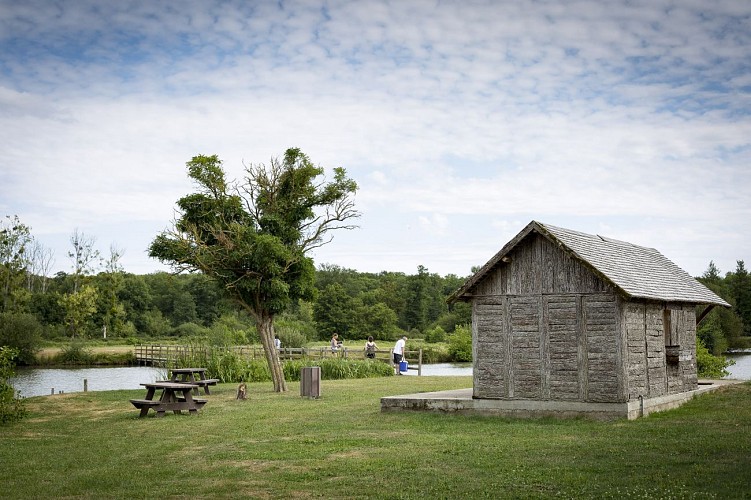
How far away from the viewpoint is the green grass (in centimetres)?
1061

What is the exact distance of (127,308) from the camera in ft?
289

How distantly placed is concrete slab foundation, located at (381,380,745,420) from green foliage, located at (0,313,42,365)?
142ft

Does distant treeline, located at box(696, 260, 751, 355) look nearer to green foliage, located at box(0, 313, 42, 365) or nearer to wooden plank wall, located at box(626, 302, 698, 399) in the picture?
wooden plank wall, located at box(626, 302, 698, 399)

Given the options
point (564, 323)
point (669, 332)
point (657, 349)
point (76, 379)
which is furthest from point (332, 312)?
point (564, 323)

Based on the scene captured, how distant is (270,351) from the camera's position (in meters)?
27.1

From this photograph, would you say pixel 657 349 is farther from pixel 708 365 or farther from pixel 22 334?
pixel 22 334

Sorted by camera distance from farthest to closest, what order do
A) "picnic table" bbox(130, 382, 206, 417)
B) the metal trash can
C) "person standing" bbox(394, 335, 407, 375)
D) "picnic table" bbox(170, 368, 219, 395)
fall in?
"person standing" bbox(394, 335, 407, 375)
"picnic table" bbox(170, 368, 219, 395)
the metal trash can
"picnic table" bbox(130, 382, 206, 417)

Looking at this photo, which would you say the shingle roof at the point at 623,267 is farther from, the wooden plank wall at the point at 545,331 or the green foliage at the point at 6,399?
→ the green foliage at the point at 6,399

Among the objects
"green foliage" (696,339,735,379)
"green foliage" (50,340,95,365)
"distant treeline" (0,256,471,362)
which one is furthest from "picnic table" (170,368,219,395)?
"green foliage" (50,340,95,365)

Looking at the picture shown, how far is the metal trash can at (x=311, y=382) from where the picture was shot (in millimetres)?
23734

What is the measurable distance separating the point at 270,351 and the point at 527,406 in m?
11.5

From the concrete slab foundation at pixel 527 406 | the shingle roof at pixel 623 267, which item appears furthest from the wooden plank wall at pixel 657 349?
the shingle roof at pixel 623 267

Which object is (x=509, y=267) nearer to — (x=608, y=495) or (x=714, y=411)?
(x=714, y=411)

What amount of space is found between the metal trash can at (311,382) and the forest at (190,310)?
1005 inches
